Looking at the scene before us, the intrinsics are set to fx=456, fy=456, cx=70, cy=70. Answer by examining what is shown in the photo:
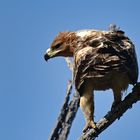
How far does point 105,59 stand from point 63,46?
70 centimetres

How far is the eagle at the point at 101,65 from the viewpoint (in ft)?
14.1

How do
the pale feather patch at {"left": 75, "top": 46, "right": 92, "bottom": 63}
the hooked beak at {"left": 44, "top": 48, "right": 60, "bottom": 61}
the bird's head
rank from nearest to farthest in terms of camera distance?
the pale feather patch at {"left": 75, "top": 46, "right": 92, "bottom": 63}
the bird's head
the hooked beak at {"left": 44, "top": 48, "right": 60, "bottom": 61}

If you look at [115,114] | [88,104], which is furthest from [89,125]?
[115,114]

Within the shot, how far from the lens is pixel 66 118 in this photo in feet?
17.5

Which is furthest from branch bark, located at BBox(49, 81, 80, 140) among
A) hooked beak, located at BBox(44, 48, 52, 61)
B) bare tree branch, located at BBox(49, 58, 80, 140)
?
hooked beak, located at BBox(44, 48, 52, 61)

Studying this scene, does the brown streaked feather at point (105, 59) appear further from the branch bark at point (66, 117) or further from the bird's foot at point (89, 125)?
the branch bark at point (66, 117)

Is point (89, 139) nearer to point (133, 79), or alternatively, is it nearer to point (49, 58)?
point (133, 79)

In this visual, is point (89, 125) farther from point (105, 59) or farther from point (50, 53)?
point (50, 53)

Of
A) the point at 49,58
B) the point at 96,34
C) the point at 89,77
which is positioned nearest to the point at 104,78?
the point at 89,77

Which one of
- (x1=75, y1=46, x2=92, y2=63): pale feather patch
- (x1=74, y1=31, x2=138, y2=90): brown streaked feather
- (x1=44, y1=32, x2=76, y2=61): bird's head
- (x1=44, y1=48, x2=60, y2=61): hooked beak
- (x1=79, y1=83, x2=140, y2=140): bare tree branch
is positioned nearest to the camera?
(x1=79, y1=83, x2=140, y2=140): bare tree branch

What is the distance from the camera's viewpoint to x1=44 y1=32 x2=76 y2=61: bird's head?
4758 millimetres

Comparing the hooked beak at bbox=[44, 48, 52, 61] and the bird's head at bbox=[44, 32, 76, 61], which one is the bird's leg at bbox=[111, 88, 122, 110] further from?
the hooked beak at bbox=[44, 48, 52, 61]

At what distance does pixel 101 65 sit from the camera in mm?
4316

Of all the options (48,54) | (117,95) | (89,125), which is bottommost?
(89,125)
